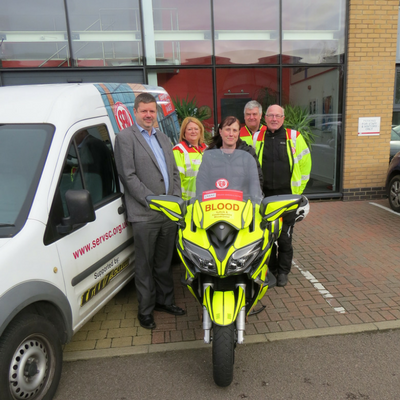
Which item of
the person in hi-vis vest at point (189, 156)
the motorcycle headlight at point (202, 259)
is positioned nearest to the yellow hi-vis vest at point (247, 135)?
the person in hi-vis vest at point (189, 156)

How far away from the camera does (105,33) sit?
755cm

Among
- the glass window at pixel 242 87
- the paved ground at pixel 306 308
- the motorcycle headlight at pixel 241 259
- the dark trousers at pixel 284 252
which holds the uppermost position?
the glass window at pixel 242 87

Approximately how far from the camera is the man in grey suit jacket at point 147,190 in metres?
3.23

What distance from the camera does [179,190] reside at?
366cm

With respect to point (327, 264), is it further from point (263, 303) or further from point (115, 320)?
point (115, 320)

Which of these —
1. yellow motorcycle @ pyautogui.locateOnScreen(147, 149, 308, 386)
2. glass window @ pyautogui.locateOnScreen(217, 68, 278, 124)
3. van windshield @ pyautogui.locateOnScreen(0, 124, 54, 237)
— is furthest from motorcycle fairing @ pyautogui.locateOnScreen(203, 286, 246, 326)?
glass window @ pyautogui.locateOnScreen(217, 68, 278, 124)

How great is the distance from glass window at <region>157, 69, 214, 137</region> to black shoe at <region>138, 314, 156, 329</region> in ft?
16.7

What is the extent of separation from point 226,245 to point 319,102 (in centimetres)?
696

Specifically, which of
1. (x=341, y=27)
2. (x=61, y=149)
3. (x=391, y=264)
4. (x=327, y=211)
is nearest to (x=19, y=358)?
(x=61, y=149)

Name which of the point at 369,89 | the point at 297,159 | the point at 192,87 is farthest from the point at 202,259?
the point at 369,89

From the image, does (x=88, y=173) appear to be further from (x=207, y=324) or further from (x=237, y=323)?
(x=237, y=323)

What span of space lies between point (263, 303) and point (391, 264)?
2.08m

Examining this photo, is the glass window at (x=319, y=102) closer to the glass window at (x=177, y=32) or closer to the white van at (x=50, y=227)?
the glass window at (x=177, y=32)

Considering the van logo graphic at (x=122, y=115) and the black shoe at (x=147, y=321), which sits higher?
the van logo graphic at (x=122, y=115)
